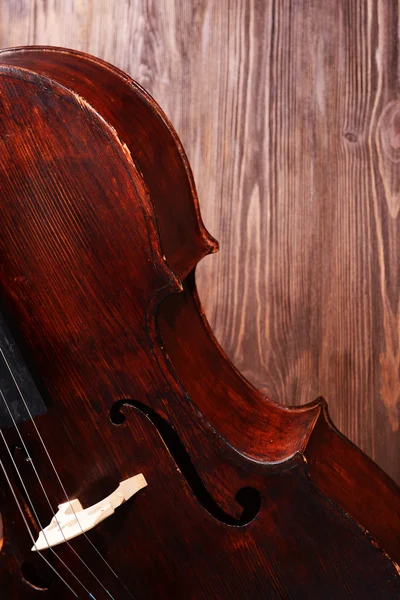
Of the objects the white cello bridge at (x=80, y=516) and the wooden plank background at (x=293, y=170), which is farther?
the wooden plank background at (x=293, y=170)

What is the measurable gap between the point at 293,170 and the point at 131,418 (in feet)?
2.53

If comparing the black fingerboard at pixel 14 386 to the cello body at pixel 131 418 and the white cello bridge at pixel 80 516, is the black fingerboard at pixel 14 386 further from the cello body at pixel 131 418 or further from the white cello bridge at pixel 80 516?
the white cello bridge at pixel 80 516

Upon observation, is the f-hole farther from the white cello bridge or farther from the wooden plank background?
the wooden plank background

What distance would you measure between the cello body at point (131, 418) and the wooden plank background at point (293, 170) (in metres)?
0.48

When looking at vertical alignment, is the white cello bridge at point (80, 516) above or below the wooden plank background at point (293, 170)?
below

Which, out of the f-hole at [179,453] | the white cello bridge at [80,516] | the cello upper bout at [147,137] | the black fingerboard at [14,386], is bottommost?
the white cello bridge at [80,516]

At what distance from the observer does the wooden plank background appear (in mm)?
1437

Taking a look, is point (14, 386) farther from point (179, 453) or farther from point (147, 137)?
point (147, 137)

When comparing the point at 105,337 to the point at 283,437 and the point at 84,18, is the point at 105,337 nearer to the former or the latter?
the point at 283,437

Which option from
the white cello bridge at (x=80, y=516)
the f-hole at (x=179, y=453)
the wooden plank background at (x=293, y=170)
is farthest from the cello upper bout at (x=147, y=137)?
the wooden plank background at (x=293, y=170)

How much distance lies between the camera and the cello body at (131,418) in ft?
2.91

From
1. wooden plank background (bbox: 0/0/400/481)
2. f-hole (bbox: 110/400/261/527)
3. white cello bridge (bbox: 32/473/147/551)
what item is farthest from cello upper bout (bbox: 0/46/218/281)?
wooden plank background (bbox: 0/0/400/481)

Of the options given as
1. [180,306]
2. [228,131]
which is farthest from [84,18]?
[180,306]

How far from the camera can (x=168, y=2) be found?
149 cm
